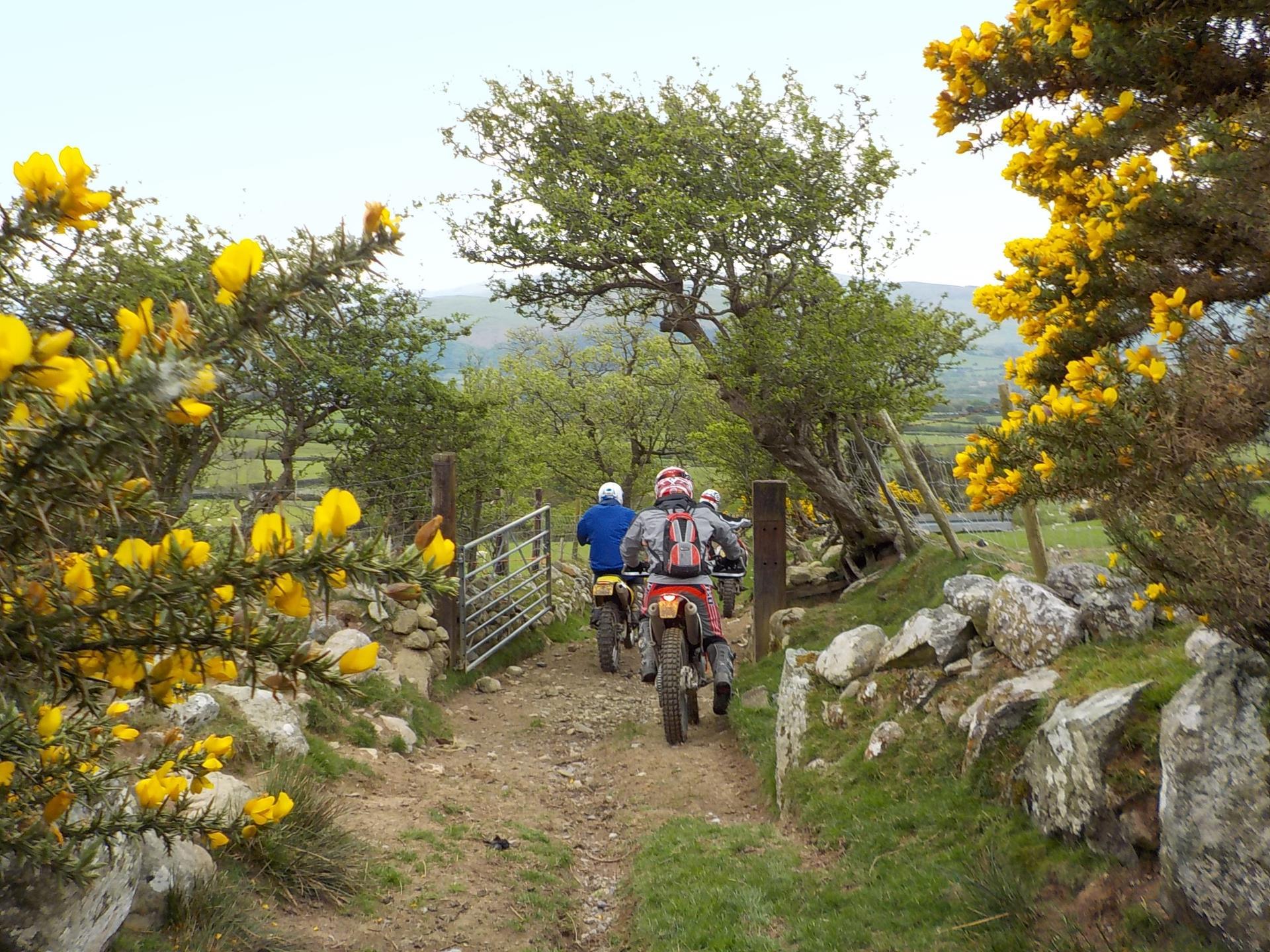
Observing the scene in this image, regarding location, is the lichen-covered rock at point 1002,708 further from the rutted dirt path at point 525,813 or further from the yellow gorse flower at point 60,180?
the yellow gorse flower at point 60,180

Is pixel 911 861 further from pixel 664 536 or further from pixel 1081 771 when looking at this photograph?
pixel 664 536

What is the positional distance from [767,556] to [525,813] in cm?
405

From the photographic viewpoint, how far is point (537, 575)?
12.4 metres

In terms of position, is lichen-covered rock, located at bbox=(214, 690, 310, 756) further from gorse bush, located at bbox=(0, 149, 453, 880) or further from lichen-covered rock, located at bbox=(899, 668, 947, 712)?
gorse bush, located at bbox=(0, 149, 453, 880)

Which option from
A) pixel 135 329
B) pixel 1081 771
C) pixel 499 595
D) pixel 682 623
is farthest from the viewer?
pixel 499 595

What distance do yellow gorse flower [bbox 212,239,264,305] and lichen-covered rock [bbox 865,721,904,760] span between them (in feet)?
15.7

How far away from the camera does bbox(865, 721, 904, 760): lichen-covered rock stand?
5543 millimetres

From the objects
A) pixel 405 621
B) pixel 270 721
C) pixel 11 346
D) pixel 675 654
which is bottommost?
pixel 405 621

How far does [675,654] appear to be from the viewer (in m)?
7.27

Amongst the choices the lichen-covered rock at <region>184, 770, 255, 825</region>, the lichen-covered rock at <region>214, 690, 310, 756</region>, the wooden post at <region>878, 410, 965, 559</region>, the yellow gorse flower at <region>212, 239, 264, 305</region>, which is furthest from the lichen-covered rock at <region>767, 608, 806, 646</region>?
the yellow gorse flower at <region>212, 239, 264, 305</region>

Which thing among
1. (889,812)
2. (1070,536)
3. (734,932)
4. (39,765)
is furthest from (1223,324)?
(1070,536)

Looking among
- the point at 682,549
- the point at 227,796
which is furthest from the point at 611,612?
the point at 227,796

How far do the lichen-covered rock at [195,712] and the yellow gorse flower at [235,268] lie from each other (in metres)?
4.28

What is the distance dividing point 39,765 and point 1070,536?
9.11 meters
